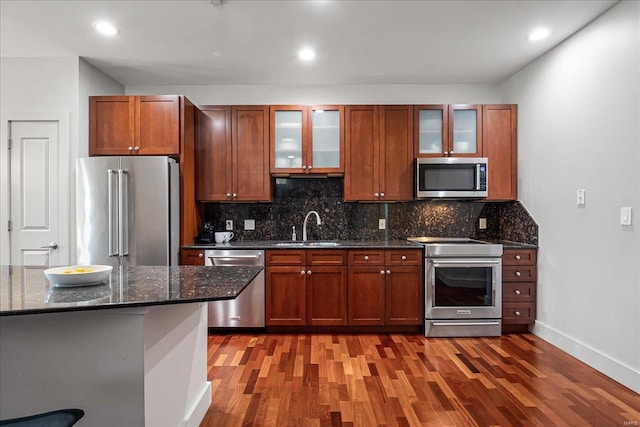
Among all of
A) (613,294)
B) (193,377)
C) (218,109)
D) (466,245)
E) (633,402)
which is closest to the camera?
(193,377)

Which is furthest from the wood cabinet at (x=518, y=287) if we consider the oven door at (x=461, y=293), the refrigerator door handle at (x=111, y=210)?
the refrigerator door handle at (x=111, y=210)

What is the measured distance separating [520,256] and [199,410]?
10.2 feet

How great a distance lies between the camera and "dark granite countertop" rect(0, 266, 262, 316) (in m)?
1.31

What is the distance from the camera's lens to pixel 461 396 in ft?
7.97

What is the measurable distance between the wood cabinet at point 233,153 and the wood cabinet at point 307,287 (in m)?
0.79

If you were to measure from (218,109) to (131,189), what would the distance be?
48.1 inches

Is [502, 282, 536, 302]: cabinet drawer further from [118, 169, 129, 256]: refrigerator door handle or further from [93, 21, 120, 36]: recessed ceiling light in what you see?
[93, 21, 120, 36]: recessed ceiling light

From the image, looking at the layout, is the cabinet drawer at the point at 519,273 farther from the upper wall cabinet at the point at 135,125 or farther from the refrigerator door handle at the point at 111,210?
the refrigerator door handle at the point at 111,210

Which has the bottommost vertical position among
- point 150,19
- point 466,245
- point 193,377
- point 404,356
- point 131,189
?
point 404,356

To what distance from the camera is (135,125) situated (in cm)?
359


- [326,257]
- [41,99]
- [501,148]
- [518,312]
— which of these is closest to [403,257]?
[326,257]

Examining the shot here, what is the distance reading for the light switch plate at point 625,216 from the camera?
8.25 feet

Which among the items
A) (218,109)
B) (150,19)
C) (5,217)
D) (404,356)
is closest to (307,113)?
(218,109)

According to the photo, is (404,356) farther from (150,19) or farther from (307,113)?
(150,19)
